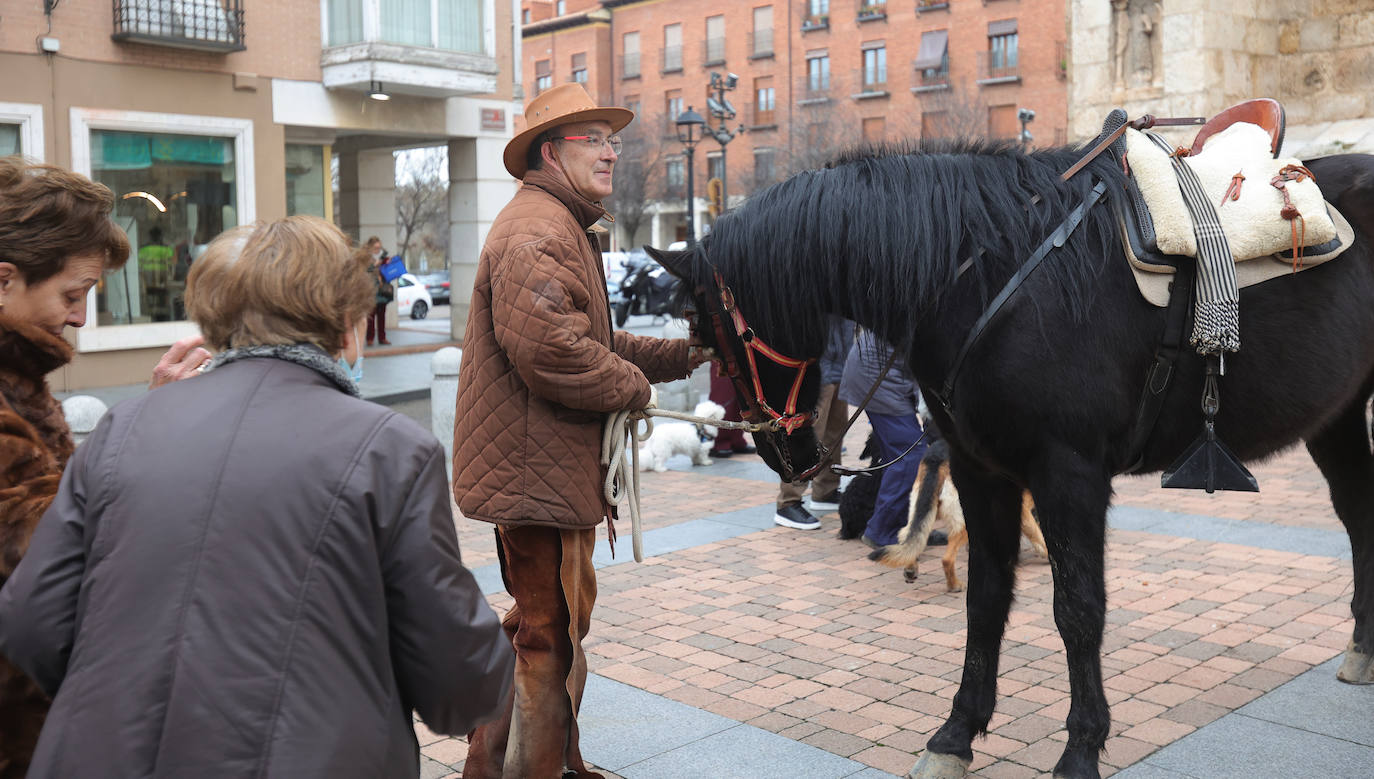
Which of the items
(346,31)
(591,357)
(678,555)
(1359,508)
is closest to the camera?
(591,357)

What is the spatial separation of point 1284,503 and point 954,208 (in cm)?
579

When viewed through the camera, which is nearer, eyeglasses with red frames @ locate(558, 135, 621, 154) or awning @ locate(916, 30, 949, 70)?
eyeglasses with red frames @ locate(558, 135, 621, 154)

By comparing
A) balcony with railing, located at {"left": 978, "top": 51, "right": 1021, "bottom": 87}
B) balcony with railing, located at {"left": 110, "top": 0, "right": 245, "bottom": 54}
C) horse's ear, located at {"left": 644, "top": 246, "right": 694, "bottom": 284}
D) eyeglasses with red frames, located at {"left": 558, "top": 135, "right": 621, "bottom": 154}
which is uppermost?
balcony with railing, located at {"left": 978, "top": 51, "right": 1021, "bottom": 87}

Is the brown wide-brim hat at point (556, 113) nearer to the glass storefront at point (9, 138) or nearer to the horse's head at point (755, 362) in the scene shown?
the horse's head at point (755, 362)

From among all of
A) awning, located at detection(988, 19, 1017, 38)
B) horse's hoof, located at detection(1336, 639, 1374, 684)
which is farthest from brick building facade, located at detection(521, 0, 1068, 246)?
horse's hoof, located at detection(1336, 639, 1374, 684)

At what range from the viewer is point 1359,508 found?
4.70 m

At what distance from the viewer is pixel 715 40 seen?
59.8 m

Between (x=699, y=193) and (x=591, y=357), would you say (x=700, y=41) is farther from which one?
(x=591, y=357)

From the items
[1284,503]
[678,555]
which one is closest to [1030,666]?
[678,555]

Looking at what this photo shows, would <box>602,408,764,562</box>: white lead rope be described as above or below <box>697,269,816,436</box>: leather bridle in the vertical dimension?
below

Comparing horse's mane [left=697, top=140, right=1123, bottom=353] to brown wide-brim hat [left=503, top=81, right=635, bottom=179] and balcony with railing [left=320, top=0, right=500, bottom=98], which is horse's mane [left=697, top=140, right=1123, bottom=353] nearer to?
brown wide-brim hat [left=503, top=81, right=635, bottom=179]

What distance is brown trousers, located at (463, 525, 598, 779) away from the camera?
3.40 m

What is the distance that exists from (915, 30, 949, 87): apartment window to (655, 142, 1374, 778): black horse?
159 ft

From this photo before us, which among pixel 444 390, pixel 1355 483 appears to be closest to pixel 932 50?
pixel 444 390
